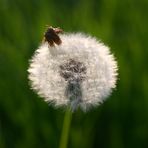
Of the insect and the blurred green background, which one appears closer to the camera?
the insect

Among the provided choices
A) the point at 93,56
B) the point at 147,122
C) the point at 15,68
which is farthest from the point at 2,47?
the point at 93,56

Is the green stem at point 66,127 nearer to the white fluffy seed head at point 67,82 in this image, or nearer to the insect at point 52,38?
the white fluffy seed head at point 67,82

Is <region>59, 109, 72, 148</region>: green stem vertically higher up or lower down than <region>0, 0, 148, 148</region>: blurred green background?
lower down

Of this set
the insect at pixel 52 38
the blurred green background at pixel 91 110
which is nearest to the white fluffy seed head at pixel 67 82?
the insect at pixel 52 38

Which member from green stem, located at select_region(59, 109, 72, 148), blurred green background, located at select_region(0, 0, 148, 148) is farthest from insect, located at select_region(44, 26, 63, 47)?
blurred green background, located at select_region(0, 0, 148, 148)

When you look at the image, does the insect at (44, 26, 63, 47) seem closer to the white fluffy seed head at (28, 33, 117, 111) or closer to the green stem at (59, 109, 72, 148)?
the white fluffy seed head at (28, 33, 117, 111)

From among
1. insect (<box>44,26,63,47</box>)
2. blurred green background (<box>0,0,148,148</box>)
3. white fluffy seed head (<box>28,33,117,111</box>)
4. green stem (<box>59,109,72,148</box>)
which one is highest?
blurred green background (<box>0,0,148,148</box>)
